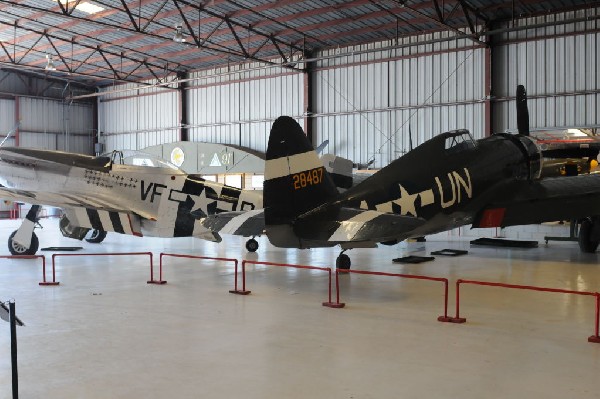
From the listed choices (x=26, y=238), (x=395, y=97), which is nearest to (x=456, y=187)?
(x=26, y=238)

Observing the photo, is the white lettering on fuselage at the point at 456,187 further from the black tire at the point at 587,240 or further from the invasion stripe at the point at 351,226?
the black tire at the point at 587,240

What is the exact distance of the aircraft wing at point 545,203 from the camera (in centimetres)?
1005

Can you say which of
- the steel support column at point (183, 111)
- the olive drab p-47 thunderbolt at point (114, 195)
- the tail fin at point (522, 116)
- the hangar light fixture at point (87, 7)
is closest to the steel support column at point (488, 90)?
the tail fin at point (522, 116)

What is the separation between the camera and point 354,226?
285 inches

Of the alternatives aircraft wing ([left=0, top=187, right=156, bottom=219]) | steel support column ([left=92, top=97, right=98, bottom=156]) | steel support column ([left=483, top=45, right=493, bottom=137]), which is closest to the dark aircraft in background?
aircraft wing ([left=0, top=187, right=156, bottom=219])

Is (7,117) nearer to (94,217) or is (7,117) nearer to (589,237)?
(94,217)

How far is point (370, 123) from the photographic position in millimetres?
22594

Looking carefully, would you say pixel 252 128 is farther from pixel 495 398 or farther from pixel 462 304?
pixel 495 398

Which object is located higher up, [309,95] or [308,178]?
[309,95]

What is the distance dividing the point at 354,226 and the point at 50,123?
28997 mm

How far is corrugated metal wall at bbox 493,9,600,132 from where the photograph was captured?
1791 centimetres

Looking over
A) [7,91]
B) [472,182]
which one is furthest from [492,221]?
[7,91]

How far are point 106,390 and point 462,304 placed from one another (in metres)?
4.41

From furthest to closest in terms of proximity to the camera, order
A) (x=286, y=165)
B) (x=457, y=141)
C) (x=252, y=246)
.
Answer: (x=252, y=246), (x=457, y=141), (x=286, y=165)
